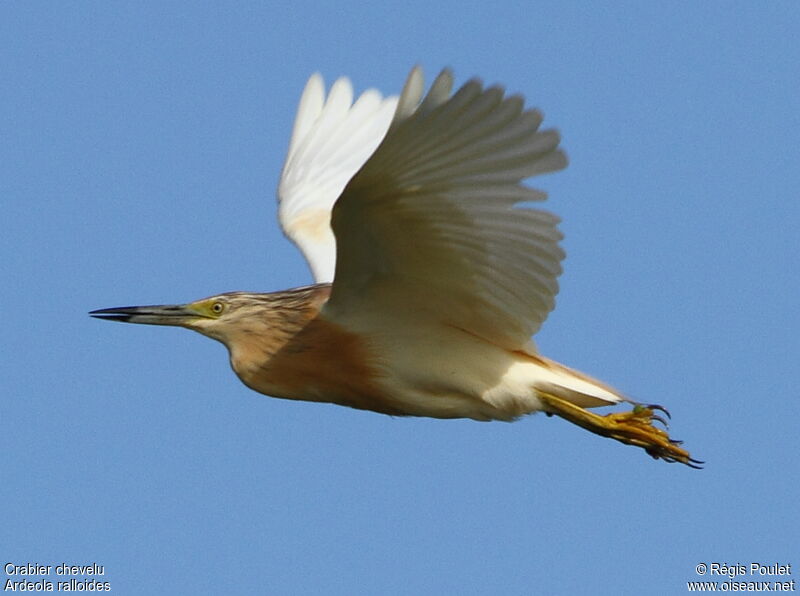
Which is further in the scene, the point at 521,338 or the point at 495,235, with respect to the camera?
the point at 521,338

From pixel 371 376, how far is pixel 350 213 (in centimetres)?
134

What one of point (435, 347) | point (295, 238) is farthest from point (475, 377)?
point (295, 238)

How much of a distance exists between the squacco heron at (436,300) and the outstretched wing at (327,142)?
2.05 m

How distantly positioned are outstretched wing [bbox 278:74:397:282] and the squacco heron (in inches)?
80.6

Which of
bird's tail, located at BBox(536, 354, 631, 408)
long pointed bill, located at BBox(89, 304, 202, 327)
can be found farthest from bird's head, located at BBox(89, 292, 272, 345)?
bird's tail, located at BBox(536, 354, 631, 408)

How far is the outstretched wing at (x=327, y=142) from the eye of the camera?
11836 mm

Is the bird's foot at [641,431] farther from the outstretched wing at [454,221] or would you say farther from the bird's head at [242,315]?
the bird's head at [242,315]

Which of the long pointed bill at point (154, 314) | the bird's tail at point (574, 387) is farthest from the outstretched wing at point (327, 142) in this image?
the bird's tail at point (574, 387)

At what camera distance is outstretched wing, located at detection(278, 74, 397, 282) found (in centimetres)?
1184

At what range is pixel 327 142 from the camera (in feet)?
39.7

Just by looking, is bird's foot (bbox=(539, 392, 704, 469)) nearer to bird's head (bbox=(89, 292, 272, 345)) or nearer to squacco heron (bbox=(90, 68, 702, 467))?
squacco heron (bbox=(90, 68, 702, 467))

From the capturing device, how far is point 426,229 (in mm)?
8648

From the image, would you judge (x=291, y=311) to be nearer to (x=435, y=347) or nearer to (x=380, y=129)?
(x=435, y=347)

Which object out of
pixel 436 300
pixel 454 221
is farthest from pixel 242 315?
pixel 454 221
